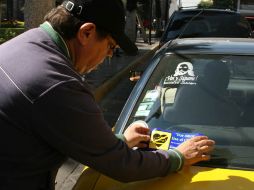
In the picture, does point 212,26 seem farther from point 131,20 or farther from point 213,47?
point 131,20

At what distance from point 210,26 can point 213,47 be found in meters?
5.72

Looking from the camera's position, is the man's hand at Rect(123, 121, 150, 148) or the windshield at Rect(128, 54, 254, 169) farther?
the windshield at Rect(128, 54, 254, 169)

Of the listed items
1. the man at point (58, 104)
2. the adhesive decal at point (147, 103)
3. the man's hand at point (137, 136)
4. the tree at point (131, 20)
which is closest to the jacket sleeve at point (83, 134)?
the man at point (58, 104)

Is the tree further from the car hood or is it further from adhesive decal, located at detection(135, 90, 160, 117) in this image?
the car hood

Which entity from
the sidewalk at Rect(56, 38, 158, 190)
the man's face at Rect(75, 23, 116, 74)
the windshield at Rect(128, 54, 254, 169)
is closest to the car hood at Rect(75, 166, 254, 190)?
the windshield at Rect(128, 54, 254, 169)

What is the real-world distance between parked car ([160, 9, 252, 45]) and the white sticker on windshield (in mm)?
5415

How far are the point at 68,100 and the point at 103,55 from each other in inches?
12.0

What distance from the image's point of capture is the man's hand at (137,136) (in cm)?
249

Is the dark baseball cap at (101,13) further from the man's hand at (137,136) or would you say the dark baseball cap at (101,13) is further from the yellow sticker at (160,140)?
the yellow sticker at (160,140)

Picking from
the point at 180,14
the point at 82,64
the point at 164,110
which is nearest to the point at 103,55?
the point at 82,64

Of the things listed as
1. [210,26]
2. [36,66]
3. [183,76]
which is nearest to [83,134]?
[36,66]

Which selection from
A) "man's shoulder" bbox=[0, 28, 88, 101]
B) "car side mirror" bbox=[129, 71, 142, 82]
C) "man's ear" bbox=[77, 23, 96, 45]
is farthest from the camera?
"car side mirror" bbox=[129, 71, 142, 82]

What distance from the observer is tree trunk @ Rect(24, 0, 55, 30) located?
28.1 ft

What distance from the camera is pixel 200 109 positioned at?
3.05 meters
